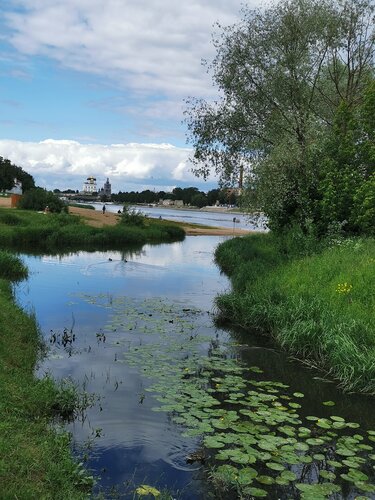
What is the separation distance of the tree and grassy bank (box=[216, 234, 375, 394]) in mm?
4935

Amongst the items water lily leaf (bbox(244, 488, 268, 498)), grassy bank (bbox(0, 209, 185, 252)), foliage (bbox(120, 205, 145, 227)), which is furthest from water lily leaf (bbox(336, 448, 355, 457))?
foliage (bbox(120, 205, 145, 227))

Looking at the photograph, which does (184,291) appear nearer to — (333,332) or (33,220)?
(333,332)

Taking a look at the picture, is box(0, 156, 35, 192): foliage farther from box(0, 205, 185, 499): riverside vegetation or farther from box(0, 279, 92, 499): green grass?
box(0, 279, 92, 499): green grass

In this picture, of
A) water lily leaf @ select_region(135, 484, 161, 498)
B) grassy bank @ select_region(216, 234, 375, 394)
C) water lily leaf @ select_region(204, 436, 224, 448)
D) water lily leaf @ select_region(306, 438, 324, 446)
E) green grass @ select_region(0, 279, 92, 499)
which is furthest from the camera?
grassy bank @ select_region(216, 234, 375, 394)

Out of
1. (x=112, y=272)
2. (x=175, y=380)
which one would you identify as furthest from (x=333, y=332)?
(x=112, y=272)

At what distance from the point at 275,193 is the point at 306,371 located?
14440mm

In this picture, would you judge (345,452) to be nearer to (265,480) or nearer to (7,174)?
(265,480)

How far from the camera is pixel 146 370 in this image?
12633 millimetres

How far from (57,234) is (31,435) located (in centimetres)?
4049

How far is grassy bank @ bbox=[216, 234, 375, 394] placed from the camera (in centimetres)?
1245

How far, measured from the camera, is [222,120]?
108ft

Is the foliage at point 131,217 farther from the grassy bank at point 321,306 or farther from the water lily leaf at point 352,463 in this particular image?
the water lily leaf at point 352,463

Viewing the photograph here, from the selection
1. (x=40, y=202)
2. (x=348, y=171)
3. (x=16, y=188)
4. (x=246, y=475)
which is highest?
(x=16, y=188)

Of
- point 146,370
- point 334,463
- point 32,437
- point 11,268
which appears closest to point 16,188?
point 11,268
